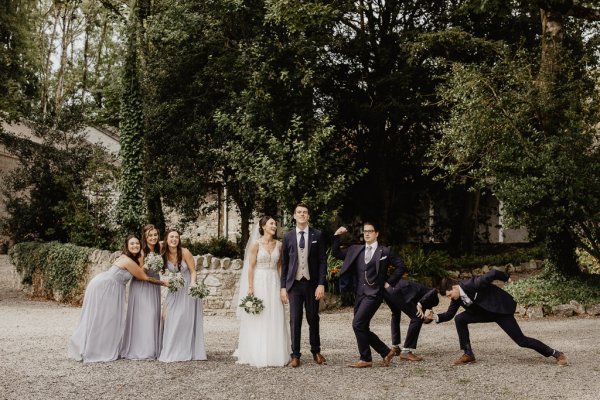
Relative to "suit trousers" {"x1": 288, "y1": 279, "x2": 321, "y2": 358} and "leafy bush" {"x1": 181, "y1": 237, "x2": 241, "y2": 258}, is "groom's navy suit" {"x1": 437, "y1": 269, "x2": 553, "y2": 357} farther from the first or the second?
"leafy bush" {"x1": 181, "y1": 237, "x2": 241, "y2": 258}

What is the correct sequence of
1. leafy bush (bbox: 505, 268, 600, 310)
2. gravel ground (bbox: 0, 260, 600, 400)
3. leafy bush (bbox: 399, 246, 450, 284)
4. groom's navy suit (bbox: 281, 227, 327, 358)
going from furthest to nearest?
leafy bush (bbox: 399, 246, 450, 284)
leafy bush (bbox: 505, 268, 600, 310)
groom's navy suit (bbox: 281, 227, 327, 358)
gravel ground (bbox: 0, 260, 600, 400)

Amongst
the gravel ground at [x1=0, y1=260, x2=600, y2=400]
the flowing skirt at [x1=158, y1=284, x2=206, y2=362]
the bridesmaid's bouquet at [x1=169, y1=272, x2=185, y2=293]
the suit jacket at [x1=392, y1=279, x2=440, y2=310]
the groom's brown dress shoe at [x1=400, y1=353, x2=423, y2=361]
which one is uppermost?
the bridesmaid's bouquet at [x1=169, y1=272, x2=185, y2=293]

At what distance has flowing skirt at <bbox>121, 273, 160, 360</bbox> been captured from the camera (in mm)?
9836

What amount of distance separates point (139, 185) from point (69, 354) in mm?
11691

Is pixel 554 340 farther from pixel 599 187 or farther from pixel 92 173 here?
pixel 92 173

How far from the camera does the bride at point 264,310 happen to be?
30.5 ft

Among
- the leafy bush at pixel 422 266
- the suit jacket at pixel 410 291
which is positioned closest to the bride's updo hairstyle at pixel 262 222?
the suit jacket at pixel 410 291

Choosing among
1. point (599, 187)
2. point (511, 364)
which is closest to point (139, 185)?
point (599, 187)

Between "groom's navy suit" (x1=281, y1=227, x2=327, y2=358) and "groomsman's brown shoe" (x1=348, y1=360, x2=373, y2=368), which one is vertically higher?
"groom's navy suit" (x1=281, y1=227, x2=327, y2=358)

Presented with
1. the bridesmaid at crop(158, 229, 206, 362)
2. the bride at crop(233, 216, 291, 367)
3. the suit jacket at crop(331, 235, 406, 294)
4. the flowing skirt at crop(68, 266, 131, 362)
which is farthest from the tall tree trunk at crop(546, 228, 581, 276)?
the flowing skirt at crop(68, 266, 131, 362)

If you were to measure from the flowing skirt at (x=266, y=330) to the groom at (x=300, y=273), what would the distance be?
7.9 inches

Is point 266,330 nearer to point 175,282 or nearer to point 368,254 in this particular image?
point 175,282

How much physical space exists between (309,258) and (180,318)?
6.78ft

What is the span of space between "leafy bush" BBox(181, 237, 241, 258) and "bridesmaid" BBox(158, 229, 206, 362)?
13467 millimetres
